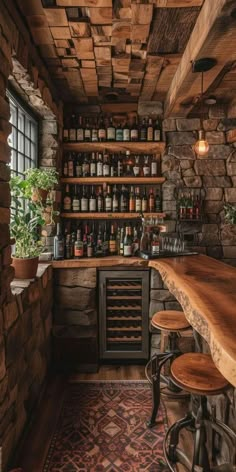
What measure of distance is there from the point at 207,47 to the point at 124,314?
248cm

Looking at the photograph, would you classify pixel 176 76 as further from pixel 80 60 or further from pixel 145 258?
pixel 145 258

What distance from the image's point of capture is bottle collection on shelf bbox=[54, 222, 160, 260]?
10.7 feet

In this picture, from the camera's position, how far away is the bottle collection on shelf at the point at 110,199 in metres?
3.66

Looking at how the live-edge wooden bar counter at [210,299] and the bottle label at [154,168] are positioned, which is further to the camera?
the bottle label at [154,168]

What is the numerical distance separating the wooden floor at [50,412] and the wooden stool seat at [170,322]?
0.73 m

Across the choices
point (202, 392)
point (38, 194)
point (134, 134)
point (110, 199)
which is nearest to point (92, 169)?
point (110, 199)

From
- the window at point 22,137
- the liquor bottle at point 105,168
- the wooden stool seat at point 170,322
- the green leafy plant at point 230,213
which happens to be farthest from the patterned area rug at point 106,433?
the liquor bottle at point 105,168

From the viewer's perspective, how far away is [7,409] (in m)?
1.78

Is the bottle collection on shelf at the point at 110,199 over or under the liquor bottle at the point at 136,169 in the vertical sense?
under

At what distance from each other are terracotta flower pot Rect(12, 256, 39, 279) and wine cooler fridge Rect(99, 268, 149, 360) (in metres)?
0.92

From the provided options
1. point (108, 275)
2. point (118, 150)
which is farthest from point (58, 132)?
point (108, 275)

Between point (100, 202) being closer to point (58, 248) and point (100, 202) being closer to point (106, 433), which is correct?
point (58, 248)

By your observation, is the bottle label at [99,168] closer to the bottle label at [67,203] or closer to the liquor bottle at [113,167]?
the liquor bottle at [113,167]

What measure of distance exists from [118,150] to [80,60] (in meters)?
1.16
